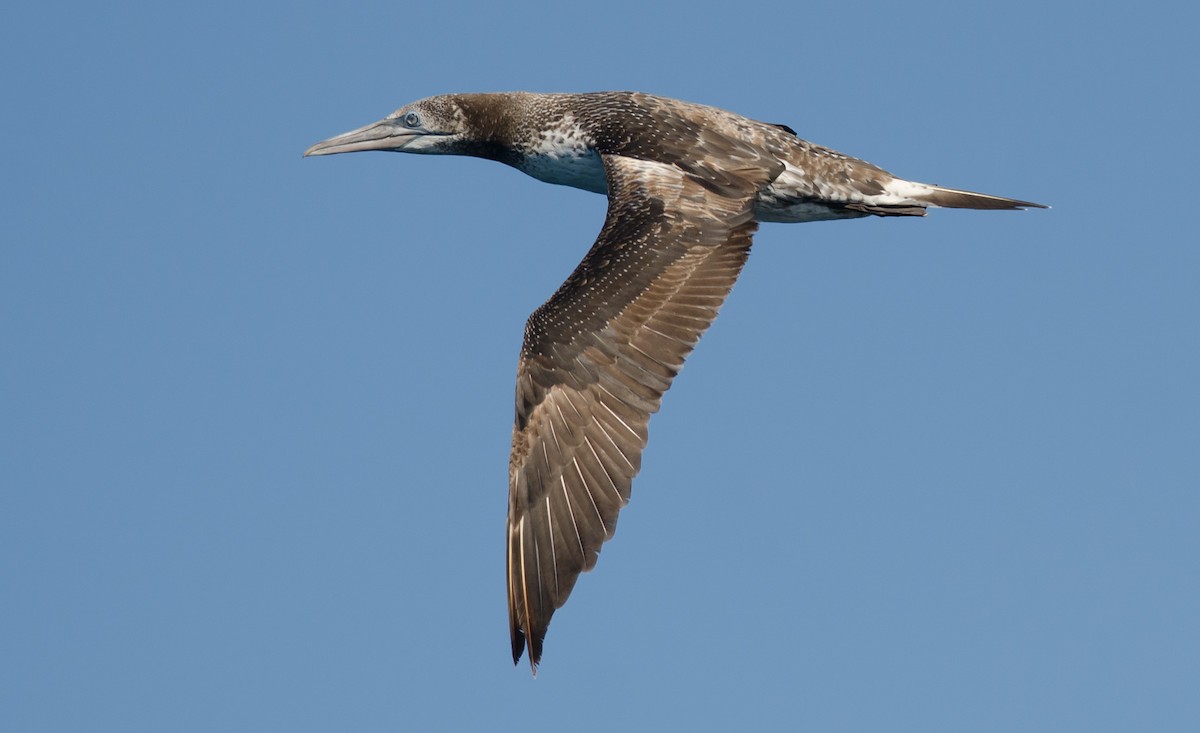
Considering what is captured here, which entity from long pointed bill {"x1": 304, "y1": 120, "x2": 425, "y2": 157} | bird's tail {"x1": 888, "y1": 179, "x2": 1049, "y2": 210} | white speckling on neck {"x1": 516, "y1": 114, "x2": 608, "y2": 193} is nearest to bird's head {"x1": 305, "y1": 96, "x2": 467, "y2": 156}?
long pointed bill {"x1": 304, "y1": 120, "x2": 425, "y2": 157}

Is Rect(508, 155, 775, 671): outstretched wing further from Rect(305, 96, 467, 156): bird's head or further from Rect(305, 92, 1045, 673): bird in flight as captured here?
Rect(305, 96, 467, 156): bird's head

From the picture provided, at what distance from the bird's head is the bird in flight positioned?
0.02 metres

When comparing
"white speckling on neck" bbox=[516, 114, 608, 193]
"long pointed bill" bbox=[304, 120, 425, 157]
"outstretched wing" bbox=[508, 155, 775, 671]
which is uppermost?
"long pointed bill" bbox=[304, 120, 425, 157]

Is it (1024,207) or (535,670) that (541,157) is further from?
(535,670)

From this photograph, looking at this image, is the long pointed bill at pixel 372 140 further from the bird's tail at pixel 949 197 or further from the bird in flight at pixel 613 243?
the bird's tail at pixel 949 197

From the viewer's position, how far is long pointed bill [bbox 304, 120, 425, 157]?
23719mm

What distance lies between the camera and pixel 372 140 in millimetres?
23781

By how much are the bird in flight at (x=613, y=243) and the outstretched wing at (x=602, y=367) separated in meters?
0.02

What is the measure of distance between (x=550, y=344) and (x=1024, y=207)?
6.79 meters

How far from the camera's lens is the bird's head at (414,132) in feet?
76.3

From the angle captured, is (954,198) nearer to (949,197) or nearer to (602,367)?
(949,197)

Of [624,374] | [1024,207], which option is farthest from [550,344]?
[1024,207]

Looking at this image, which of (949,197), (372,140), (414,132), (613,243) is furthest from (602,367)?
(372,140)

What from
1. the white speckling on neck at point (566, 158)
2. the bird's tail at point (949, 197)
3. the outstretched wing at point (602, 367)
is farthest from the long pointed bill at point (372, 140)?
the bird's tail at point (949, 197)
